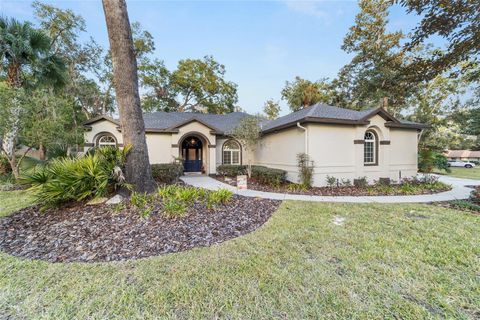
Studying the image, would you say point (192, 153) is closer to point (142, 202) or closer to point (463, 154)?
point (142, 202)

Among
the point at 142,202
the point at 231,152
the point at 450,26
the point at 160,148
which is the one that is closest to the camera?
the point at 142,202

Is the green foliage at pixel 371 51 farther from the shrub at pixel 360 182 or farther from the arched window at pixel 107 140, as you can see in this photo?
the arched window at pixel 107 140

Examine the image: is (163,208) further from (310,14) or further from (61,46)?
(61,46)

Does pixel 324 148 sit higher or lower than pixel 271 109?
lower

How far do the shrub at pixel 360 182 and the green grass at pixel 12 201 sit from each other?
44.0ft

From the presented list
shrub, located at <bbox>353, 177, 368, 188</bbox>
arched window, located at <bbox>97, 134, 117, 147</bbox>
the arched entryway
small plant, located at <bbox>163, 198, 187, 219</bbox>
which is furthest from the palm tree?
shrub, located at <bbox>353, 177, 368, 188</bbox>

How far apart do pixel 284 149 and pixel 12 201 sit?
39.1 feet

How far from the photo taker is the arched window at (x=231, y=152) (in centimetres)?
1561

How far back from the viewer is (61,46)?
64.6 ft

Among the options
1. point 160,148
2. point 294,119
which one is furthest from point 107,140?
point 294,119

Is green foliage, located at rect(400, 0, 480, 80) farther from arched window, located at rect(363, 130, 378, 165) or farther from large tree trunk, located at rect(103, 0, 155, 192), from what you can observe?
large tree trunk, located at rect(103, 0, 155, 192)

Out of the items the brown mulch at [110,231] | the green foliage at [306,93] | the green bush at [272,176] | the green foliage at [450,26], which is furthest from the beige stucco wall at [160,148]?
the green foliage at [306,93]

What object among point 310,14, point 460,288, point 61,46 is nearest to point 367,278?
point 460,288

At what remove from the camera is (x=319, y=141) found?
9.90 m
